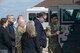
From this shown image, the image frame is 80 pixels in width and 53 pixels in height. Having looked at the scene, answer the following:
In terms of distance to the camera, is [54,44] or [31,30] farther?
[54,44]

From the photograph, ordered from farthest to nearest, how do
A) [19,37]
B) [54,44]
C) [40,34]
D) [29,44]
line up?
1. [54,44]
2. [19,37]
3. [40,34]
4. [29,44]

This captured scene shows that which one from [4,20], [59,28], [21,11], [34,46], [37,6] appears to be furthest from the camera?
[21,11]

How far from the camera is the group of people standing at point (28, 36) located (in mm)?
12820

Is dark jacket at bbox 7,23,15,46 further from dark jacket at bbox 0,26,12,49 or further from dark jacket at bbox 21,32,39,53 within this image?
dark jacket at bbox 21,32,39,53

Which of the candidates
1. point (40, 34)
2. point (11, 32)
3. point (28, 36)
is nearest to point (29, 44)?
point (28, 36)

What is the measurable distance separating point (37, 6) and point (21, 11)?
2381 mm

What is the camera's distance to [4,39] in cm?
1441

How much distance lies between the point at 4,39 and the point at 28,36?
5.56 feet

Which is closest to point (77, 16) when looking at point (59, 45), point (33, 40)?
point (59, 45)

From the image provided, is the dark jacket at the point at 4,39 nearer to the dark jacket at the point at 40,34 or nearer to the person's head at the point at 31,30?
the dark jacket at the point at 40,34

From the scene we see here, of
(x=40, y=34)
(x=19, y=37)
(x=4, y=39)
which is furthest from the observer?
(x=4, y=39)

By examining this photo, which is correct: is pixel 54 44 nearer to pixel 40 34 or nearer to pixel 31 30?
pixel 40 34

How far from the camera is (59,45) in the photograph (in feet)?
50.6

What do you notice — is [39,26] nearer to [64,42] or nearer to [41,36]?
[41,36]
